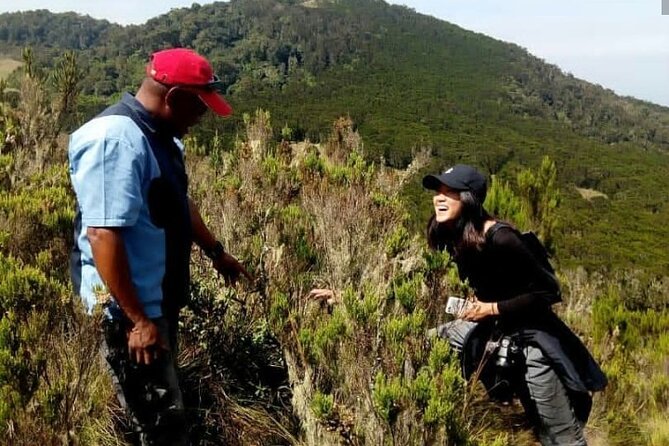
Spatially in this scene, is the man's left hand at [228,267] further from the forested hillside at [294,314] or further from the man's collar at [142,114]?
the man's collar at [142,114]

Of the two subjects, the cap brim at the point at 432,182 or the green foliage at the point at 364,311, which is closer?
the green foliage at the point at 364,311

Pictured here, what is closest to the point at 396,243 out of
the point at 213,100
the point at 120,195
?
the point at 213,100

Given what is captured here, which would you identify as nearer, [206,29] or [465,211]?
[465,211]

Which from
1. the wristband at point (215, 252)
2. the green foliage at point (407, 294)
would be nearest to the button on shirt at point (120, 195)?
the wristband at point (215, 252)

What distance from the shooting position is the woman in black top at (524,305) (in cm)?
259

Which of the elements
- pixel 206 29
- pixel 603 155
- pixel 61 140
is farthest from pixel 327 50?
pixel 61 140

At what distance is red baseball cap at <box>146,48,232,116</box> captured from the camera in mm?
1931

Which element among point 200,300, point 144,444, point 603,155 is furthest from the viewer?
point 603,155

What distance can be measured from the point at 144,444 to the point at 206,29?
12202cm

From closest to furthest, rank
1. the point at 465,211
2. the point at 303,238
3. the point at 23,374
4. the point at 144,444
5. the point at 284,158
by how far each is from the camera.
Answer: the point at 23,374
the point at 144,444
the point at 465,211
the point at 303,238
the point at 284,158

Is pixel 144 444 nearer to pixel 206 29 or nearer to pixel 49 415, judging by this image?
pixel 49 415

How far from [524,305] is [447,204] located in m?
0.49

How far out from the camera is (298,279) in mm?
3230

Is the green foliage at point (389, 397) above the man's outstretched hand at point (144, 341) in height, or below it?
below
